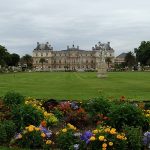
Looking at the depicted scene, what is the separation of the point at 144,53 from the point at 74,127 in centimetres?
15032

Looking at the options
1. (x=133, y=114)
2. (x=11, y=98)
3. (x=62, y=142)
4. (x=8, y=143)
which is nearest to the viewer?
(x=62, y=142)

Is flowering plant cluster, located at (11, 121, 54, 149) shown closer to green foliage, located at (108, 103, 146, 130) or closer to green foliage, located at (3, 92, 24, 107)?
green foliage, located at (108, 103, 146, 130)

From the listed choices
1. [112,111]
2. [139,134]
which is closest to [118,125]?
[112,111]

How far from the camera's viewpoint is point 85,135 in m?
10.4

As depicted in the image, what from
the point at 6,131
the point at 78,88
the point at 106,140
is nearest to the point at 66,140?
the point at 106,140

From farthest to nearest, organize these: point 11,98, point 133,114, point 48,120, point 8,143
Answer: point 11,98, point 48,120, point 133,114, point 8,143

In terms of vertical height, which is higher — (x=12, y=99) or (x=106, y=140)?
(x=12, y=99)

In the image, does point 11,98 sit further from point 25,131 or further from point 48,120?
point 25,131

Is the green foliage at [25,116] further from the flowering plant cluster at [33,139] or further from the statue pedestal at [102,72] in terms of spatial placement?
the statue pedestal at [102,72]

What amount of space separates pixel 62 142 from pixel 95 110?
4232 millimetres

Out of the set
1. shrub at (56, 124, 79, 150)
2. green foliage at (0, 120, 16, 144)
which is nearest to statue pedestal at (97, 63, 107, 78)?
green foliage at (0, 120, 16, 144)

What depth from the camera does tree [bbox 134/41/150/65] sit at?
6245 inches

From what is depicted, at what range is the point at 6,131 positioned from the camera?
1138 cm

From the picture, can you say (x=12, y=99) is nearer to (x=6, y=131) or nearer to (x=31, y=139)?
(x=6, y=131)
